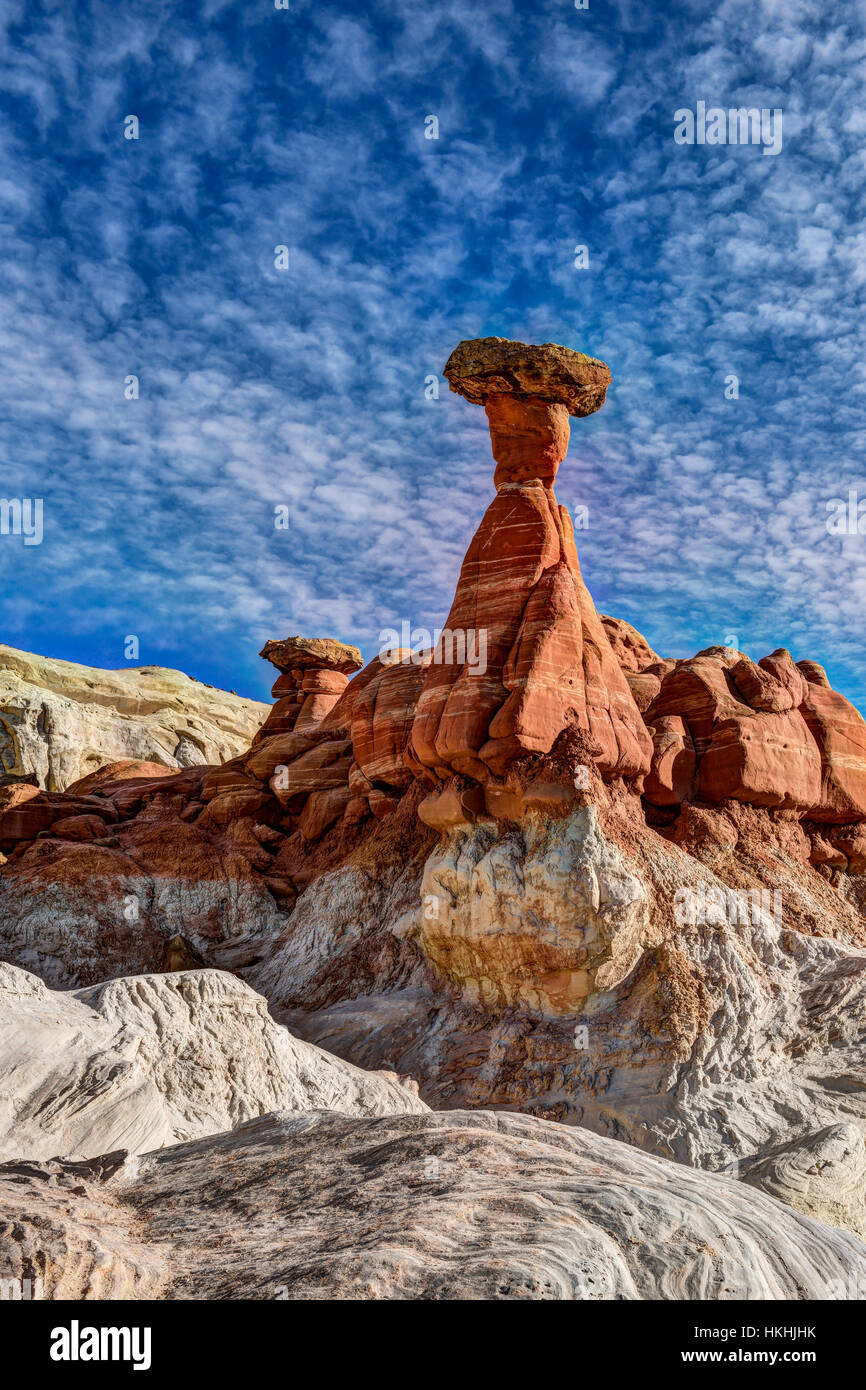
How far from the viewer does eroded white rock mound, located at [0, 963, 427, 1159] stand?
40.2 feet

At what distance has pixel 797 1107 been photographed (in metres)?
19.8

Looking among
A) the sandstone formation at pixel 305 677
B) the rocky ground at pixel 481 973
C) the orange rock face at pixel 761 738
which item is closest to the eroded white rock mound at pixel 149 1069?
the rocky ground at pixel 481 973

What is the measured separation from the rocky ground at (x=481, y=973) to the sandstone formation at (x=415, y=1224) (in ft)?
0.13

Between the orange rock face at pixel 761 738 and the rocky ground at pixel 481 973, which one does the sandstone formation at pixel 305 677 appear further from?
the orange rock face at pixel 761 738

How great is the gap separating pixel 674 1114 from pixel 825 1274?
1015 cm

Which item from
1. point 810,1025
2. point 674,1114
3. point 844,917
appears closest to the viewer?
point 674,1114

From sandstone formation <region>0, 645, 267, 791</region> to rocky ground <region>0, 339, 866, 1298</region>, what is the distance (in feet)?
35.8

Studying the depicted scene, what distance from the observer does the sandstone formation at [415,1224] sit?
7543 millimetres

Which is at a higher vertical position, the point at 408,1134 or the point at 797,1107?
the point at 408,1134

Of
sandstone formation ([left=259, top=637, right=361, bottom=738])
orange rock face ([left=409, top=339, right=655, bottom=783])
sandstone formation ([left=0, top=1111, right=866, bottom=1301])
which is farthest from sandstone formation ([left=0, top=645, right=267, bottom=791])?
sandstone formation ([left=0, top=1111, right=866, bottom=1301])

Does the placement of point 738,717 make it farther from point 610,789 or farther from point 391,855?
point 391,855
